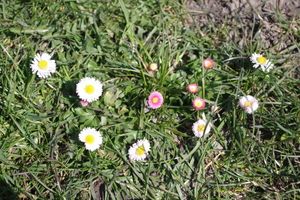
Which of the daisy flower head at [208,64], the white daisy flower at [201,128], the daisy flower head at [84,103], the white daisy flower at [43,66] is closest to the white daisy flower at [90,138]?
the daisy flower head at [84,103]

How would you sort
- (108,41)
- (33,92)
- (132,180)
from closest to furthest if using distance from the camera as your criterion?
(132,180)
(33,92)
(108,41)

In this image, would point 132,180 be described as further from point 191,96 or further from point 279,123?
point 279,123

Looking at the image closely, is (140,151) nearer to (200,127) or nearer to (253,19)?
(200,127)

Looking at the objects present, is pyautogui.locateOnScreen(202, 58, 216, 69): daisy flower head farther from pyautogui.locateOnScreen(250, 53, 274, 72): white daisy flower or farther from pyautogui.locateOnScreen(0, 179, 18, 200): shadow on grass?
pyautogui.locateOnScreen(0, 179, 18, 200): shadow on grass

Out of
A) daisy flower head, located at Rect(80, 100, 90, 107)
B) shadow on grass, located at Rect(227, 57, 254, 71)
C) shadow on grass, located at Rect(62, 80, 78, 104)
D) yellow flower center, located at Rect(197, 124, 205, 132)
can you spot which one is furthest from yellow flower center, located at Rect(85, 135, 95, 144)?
shadow on grass, located at Rect(227, 57, 254, 71)

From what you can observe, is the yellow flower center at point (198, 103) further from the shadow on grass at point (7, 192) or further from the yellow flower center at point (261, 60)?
the shadow on grass at point (7, 192)

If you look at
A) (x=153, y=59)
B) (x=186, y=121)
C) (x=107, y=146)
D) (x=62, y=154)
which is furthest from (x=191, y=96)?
(x=62, y=154)
